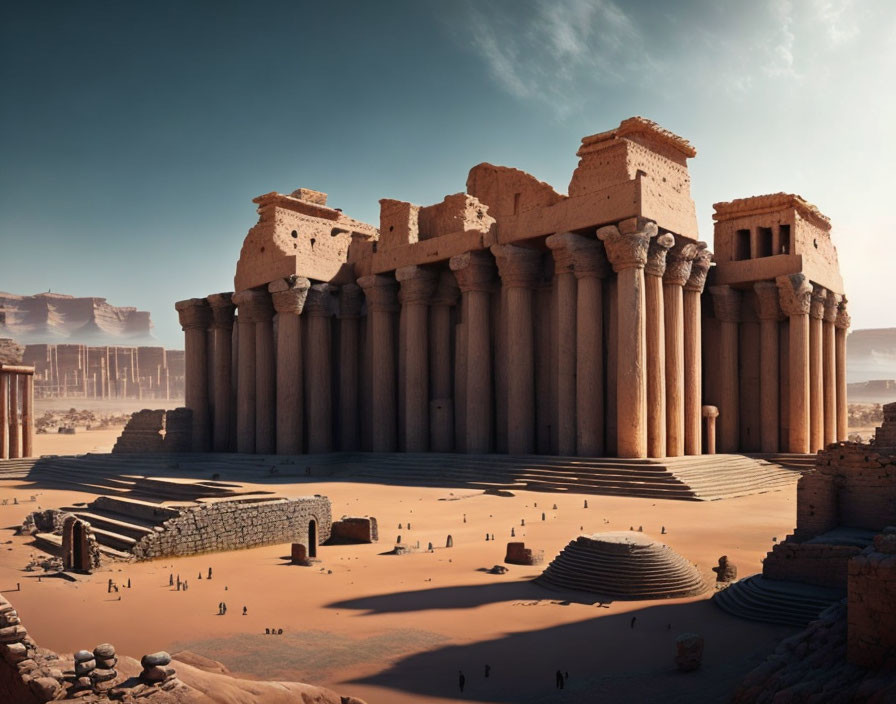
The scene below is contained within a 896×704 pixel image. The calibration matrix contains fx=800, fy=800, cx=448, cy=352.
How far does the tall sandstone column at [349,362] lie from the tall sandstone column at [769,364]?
56.0ft

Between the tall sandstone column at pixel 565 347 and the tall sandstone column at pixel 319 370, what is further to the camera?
the tall sandstone column at pixel 319 370

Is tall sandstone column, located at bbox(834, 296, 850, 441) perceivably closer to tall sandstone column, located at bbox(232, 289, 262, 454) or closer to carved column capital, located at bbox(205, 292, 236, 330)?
tall sandstone column, located at bbox(232, 289, 262, 454)

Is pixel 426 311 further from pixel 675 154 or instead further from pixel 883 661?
pixel 883 661

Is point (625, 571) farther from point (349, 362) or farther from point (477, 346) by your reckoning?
point (349, 362)

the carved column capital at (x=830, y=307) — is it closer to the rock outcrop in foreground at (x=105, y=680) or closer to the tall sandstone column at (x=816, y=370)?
the tall sandstone column at (x=816, y=370)

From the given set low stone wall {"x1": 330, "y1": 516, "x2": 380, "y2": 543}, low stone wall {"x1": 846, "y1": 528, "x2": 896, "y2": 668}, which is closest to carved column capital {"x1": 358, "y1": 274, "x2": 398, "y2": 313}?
low stone wall {"x1": 330, "y1": 516, "x2": 380, "y2": 543}

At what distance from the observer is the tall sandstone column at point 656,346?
85.4 ft

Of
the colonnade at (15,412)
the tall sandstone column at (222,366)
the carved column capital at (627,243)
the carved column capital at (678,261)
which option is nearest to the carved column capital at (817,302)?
the carved column capital at (678,261)

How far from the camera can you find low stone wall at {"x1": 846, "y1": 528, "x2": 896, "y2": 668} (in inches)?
268

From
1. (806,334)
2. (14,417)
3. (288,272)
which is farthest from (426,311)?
(14,417)

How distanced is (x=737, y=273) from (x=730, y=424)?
20.0ft

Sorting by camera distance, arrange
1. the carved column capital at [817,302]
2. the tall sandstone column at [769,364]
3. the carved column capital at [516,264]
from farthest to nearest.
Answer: the carved column capital at [817,302]
the tall sandstone column at [769,364]
the carved column capital at [516,264]

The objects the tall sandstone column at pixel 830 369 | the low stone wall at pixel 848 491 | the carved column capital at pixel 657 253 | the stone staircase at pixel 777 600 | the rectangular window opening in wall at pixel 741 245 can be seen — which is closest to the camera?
the stone staircase at pixel 777 600

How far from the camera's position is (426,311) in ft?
109
